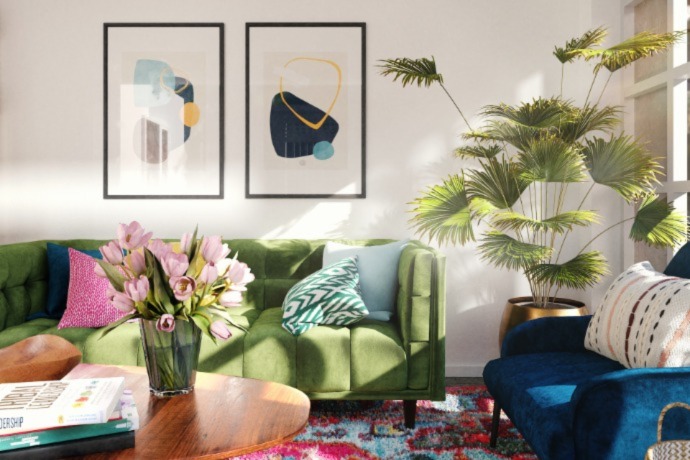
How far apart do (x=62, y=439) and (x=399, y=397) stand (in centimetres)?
160

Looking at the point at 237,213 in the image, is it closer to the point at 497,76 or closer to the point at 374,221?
the point at 374,221

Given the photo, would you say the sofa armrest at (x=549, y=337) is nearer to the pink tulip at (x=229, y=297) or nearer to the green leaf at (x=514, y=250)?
the green leaf at (x=514, y=250)

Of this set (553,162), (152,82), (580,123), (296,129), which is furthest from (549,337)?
(152,82)

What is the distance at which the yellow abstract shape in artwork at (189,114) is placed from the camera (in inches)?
132

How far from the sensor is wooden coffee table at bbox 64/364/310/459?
1147 millimetres

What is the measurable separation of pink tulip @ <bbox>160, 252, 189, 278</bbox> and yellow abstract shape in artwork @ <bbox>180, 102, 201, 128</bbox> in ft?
7.10

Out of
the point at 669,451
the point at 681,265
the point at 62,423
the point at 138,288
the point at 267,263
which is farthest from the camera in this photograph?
the point at 267,263

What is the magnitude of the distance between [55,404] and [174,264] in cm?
39

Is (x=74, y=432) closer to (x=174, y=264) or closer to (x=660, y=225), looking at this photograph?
(x=174, y=264)

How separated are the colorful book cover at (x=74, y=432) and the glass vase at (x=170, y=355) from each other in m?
0.23

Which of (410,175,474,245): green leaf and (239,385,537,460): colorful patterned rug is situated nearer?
(239,385,537,460): colorful patterned rug

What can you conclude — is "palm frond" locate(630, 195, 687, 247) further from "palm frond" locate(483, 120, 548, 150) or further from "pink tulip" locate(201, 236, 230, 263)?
"pink tulip" locate(201, 236, 230, 263)

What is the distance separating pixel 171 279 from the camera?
1350 mm

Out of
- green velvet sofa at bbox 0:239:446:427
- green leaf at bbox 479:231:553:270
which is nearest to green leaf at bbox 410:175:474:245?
green leaf at bbox 479:231:553:270
